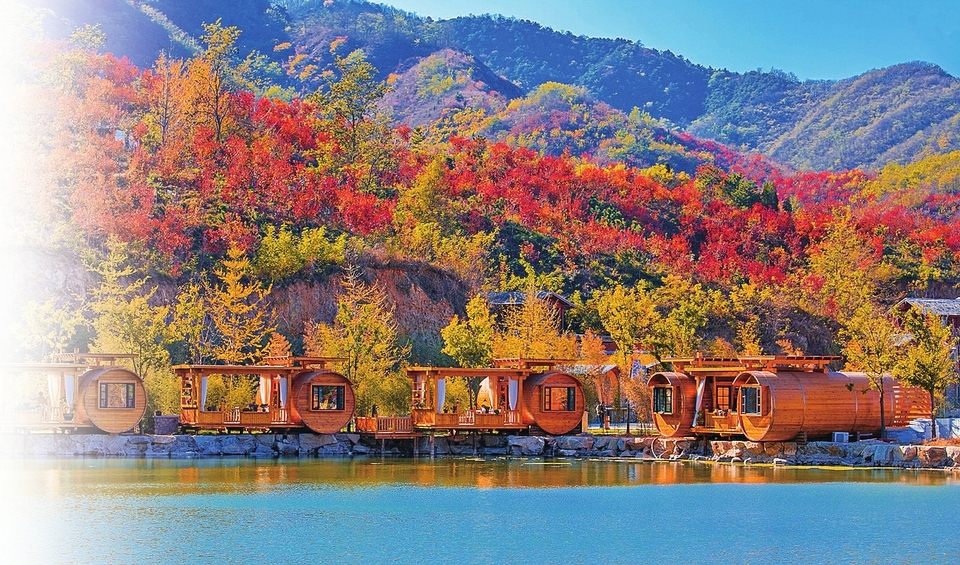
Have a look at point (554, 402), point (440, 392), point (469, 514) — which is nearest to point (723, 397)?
point (554, 402)

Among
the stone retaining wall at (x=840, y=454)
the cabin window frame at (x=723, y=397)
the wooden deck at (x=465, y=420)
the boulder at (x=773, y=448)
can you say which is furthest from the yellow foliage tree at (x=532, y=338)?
the boulder at (x=773, y=448)

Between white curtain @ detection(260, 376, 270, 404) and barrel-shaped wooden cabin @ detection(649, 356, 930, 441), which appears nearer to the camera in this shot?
barrel-shaped wooden cabin @ detection(649, 356, 930, 441)

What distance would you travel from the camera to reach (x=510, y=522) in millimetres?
29719

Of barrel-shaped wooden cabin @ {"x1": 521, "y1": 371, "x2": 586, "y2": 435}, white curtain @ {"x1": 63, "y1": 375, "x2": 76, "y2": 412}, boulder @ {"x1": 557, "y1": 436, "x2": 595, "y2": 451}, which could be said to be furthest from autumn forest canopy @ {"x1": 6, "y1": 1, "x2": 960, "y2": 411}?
boulder @ {"x1": 557, "y1": 436, "x2": 595, "y2": 451}

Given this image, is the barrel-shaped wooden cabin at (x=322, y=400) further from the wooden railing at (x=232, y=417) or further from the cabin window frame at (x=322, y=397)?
the wooden railing at (x=232, y=417)

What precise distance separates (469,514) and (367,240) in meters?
41.8

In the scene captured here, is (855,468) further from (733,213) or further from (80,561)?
(733,213)

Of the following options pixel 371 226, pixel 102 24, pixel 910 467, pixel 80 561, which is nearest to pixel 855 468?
pixel 910 467

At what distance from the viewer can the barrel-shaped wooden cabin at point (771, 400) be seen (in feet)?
139

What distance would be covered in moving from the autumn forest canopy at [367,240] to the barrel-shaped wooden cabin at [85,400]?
3.54 meters

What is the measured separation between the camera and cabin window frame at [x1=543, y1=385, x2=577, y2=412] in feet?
158

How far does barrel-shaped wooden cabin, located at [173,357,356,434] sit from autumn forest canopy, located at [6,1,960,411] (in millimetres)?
2779

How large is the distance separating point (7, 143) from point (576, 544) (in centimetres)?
5235

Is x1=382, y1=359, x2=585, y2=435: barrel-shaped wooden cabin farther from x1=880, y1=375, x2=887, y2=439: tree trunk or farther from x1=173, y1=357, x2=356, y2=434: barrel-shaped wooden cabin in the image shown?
x1=880, y1=375, x2=887, y2=439: tree trunk
